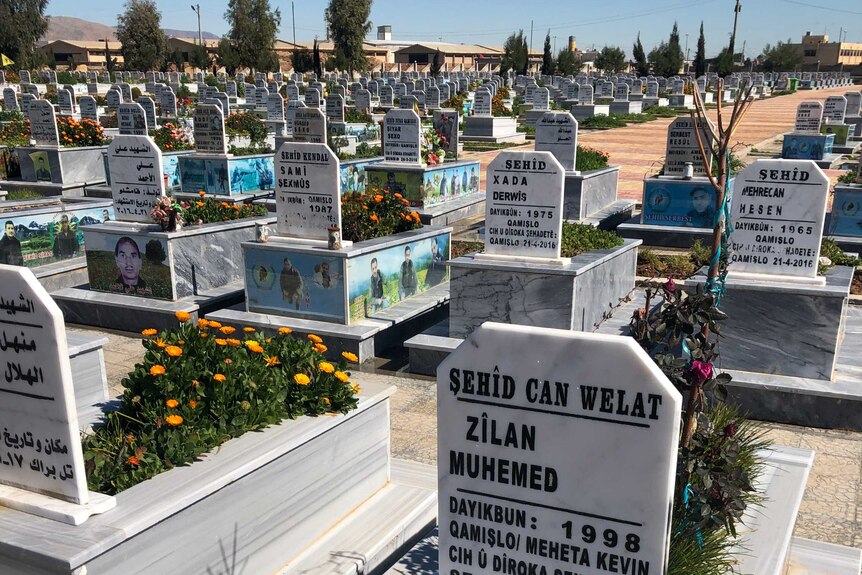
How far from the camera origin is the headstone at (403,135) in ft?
47.4

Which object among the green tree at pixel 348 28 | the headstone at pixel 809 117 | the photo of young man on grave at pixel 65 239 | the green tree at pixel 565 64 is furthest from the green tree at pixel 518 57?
the photo of young man on grave at pixel 65 239

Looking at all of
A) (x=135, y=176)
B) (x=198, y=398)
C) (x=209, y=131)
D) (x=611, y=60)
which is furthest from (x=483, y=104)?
(x=611, y=60)

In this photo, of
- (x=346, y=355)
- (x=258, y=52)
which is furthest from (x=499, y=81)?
(x=346, y=355)

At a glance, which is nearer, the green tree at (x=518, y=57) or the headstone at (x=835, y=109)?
the headstone at (x=835, y=109)

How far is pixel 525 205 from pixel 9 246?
7299 millimetres

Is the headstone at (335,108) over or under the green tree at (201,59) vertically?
under

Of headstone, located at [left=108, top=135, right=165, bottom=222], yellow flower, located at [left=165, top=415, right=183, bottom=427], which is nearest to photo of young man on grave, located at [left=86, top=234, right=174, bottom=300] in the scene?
headstone, located at [left=108, top=135, right=165, bottom=222]

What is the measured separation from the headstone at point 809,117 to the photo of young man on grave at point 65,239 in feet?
63.3

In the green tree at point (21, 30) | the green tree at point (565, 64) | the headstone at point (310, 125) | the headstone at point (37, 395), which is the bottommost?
the headstone at point (37, 395)

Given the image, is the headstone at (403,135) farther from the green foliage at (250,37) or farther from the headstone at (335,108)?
the green foliage at (250,37)

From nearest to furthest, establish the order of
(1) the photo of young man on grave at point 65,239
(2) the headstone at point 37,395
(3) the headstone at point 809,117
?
(2) the headstone at point 37,395 → (1) the photo of young man on grave at point 65,239 → (3) the headstone at point 809,117

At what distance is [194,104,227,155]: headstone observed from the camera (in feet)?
47.8

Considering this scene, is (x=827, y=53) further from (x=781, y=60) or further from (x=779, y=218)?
(x=779, y=218)

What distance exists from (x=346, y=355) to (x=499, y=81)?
188 feet
